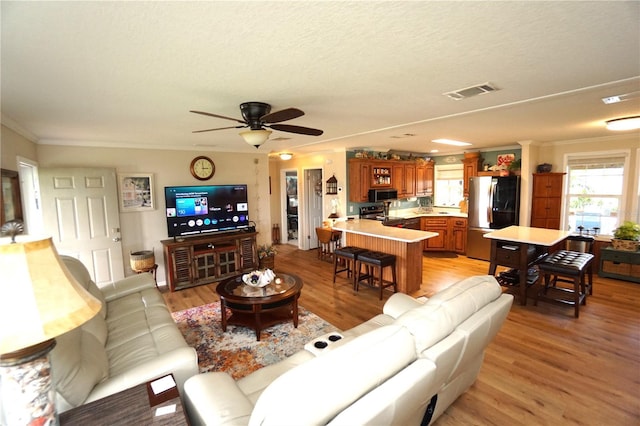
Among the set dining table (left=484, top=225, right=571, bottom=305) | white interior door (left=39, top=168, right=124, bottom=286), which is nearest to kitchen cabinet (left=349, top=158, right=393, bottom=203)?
dining table (left=484, top=225, right=571, bottom=305)

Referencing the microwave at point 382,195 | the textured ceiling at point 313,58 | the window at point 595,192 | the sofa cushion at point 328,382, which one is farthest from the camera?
the microwave at point 382,195

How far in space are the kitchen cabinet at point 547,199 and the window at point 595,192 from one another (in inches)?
10.4

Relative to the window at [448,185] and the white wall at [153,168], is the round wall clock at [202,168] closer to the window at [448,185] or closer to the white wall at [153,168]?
the white wall at [153,168]

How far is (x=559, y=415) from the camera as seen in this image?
2.10 m

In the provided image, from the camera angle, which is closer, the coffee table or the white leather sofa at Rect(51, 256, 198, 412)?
the white leather sofa at Rect(51, 256, 198, 412)

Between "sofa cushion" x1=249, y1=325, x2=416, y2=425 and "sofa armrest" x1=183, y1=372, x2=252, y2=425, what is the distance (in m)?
0.36

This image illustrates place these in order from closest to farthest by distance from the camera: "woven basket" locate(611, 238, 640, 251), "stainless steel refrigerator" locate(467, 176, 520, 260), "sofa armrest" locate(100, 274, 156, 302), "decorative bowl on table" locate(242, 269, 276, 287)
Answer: "sofa armrest" locate(100, 274, 156, 302)
"decorative bowl on table" locate(242, 269, 276, 287)
"woven basket" locate(611, 238, 640, 251)
"stainless steel refrigerator" locate(467, 176, 520, 260)

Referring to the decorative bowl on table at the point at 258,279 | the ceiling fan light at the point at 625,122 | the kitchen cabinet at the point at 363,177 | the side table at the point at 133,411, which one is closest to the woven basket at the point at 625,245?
the ceiling fan light at the point at 625,122

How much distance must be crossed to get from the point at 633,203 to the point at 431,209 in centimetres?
371

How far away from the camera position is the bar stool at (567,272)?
11.5 feet

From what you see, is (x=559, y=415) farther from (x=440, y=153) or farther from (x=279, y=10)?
(x=440, y=153)

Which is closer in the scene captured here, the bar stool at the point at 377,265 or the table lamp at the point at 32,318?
the table lamp at the point at 32,318

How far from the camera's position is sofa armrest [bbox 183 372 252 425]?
4.55 ft

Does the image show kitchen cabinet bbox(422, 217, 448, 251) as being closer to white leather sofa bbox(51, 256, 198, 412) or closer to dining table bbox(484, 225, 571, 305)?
dining table bbox(484, 225, 571, 305)
